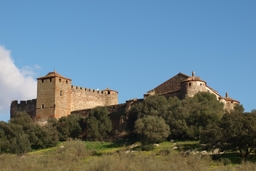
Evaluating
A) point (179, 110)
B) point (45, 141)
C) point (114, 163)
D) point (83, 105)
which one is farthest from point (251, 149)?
point (83, 105)

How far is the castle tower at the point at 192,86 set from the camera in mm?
54156

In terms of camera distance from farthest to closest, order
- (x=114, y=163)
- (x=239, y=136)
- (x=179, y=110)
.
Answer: (x=179, y=110), (x=239, y=136), (x=114, y=163)

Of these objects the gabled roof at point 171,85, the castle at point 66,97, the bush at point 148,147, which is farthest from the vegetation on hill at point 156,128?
the gabled roof at point 171,85

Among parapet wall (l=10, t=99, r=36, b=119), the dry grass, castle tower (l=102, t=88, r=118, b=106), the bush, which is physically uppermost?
castle tower (l=102, t=88, r=118, b=106)

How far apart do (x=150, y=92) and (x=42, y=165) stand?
88.6 ft

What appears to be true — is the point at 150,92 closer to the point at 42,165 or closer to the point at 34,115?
the point at 34,115

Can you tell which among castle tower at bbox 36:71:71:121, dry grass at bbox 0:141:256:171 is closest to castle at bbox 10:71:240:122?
castle tower at bbox 36:71:71:121

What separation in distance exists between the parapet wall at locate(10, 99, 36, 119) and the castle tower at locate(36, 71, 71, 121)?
151 centimetres

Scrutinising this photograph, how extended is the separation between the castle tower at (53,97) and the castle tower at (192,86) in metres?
12.7

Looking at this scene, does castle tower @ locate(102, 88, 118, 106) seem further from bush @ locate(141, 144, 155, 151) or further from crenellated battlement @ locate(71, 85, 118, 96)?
bush @ locate(141, 144, 155, 151)

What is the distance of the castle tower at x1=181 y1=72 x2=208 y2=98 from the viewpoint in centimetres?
5416

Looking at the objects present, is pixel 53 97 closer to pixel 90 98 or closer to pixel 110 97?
pixel 90 98

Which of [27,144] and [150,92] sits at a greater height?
[150,92]

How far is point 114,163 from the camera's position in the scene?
109 ft
